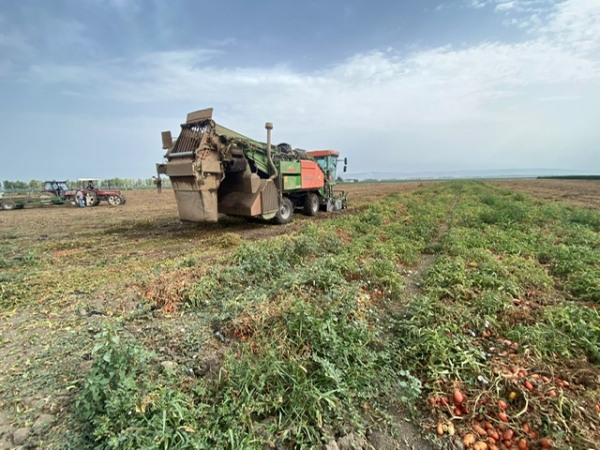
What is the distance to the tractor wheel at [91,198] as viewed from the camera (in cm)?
2064

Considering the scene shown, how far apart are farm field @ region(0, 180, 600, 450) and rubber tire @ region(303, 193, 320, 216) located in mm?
7690

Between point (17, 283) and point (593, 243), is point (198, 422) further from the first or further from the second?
point (593, 243)

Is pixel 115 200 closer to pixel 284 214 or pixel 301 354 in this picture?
pixel 284 214

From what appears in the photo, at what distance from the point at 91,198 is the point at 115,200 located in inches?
60.3

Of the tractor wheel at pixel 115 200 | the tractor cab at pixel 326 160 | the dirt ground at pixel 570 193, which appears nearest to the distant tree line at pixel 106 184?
the tractor wheel at pixel 115 200

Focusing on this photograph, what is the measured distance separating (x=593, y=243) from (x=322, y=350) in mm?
8201

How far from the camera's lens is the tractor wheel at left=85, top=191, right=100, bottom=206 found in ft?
67.7

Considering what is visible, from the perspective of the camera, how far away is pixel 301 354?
2742mm

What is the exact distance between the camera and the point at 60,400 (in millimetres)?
2342

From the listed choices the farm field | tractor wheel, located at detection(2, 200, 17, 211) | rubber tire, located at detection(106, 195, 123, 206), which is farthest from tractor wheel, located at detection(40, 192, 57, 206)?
the farm field

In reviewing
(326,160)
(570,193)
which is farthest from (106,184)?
(570,193)

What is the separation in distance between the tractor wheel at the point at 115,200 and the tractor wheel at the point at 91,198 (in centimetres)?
83

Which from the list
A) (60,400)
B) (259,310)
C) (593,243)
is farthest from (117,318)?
(593,243)

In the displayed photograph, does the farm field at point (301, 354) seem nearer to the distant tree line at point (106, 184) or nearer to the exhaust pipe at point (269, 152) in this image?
the exhaust pipe at point (269, 152)
